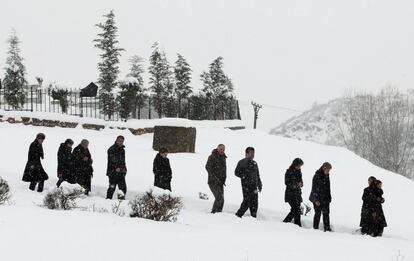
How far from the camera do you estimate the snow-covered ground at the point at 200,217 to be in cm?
612

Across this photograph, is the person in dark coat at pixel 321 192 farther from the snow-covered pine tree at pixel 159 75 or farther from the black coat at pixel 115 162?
the snow-covered pine tree at pixel 159 75

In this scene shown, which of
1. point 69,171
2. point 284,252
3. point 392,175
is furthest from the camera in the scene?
point 392,175

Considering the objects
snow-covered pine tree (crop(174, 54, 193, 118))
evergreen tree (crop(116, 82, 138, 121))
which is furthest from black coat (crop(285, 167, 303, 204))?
snow-covered pine tree (crop(174, 54, 193, 118))

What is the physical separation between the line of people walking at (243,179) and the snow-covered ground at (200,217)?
1.41 feet

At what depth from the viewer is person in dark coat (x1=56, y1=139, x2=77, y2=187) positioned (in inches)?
471

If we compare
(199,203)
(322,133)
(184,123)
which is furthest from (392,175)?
(322,133)

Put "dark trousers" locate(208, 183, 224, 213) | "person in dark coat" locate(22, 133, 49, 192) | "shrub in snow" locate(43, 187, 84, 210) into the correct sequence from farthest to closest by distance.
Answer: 1. "person in dark coat" locate(22, 133, 49, 192)
2. "dark trousers" locate(208, 183, 224, 213)
3. "shrub in snow" locate(43, 187, 84, 210)

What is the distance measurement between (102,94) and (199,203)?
67.6 feet

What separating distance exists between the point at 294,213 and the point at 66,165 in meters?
5.45

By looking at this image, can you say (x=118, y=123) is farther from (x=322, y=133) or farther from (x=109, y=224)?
(x=322, y=133)

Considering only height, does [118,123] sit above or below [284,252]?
above

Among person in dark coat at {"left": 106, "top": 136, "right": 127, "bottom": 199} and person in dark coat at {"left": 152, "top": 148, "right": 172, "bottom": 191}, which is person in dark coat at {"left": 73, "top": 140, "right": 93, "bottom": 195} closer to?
person in dark coat at {"left": 106, "top": 136, "right": 127, "bottom": 199}

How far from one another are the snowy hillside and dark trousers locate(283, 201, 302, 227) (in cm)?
12681

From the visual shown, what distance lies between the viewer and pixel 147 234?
6828 millimetres
